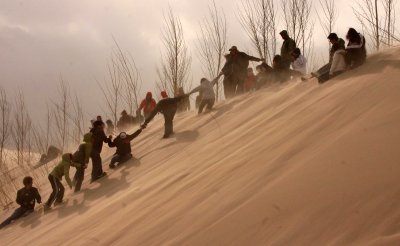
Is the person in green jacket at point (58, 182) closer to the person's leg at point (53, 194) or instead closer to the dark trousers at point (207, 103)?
the person's leg at point (53, 194)

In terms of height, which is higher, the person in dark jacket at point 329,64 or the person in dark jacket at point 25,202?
the person in dark jacket at point 329,64

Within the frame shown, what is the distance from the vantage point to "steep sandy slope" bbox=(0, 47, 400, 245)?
2.40 meters

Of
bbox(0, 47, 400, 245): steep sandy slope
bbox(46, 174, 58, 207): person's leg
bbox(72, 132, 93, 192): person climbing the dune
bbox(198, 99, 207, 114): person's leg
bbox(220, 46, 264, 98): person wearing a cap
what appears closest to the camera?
bbox(0, 47, 400, 245): steep sandy slope

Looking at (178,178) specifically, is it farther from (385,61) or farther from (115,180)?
(385,61)

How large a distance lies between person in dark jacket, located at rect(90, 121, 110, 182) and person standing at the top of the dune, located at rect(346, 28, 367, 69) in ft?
13.6

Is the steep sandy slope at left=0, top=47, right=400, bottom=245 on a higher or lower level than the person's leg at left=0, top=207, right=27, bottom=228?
higher

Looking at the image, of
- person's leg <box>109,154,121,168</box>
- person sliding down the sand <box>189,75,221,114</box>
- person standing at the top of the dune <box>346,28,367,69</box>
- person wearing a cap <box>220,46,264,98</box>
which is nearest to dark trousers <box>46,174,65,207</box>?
person's leg <box>109,154,121,168</box>

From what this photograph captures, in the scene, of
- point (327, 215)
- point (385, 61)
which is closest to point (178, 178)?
point (327, 215)

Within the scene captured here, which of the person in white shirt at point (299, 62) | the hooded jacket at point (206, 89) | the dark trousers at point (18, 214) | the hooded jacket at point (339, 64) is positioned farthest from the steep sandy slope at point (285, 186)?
the hooded jacket at point (206, 89)

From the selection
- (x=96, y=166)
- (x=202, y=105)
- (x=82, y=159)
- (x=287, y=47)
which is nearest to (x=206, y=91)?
(x=202, y=105)

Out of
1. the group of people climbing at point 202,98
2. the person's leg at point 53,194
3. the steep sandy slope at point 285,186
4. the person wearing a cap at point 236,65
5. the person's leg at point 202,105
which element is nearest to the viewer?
A: the steep sandy slope at point 285,186

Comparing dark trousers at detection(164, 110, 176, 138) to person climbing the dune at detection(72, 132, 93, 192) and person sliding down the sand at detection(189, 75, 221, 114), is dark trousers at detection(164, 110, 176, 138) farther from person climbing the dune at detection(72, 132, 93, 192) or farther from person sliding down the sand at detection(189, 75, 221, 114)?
person climbing the dune at detection(72, 132, 93, 192)

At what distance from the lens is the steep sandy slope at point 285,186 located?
94.5 inches

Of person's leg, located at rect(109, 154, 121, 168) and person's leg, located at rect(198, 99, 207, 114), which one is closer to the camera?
person's leg, located at rect(109, 154, 121, 168)
